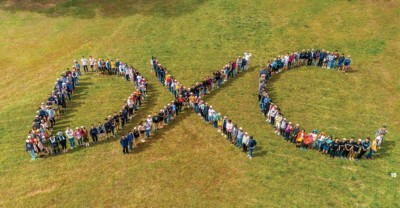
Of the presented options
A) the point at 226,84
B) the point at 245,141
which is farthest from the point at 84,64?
the point at 245,141

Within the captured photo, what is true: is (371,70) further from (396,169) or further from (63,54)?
(63,54)

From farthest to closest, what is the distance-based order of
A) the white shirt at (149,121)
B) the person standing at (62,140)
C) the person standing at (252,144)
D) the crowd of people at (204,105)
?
1. the white shirt at (149,121)
2. the crowd of people at (204,105)
3. the person standing at (62,140)
4. the person standing at (252,144)

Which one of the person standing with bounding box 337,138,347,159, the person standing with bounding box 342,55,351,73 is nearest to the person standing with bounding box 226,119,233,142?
the person standing with bounding box 337,138,347,159

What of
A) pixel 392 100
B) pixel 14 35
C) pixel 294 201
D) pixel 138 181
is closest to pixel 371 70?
pixel 392 100

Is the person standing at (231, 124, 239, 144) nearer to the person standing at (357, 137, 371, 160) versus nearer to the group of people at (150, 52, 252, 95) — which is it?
the group of people at (150, 52, 252, 95)

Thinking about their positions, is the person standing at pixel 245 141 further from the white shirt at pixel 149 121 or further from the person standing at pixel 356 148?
the person standing at pixel 356 148

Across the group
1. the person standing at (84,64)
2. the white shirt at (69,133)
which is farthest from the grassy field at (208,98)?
the person standing at (84,64)
